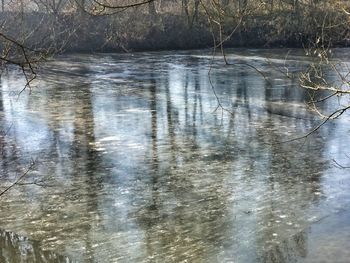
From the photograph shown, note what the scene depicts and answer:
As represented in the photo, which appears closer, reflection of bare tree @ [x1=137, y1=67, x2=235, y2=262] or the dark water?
reflection of bare tree @ [x1=137, y1=67, x2=235, y2=262]

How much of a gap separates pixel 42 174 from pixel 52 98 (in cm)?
509

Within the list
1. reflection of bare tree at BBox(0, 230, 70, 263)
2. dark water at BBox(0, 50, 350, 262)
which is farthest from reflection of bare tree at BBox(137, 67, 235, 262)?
reflection of bare tree at BBox(0, 230, 70, 263)

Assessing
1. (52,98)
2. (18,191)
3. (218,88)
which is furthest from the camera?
(218,88)

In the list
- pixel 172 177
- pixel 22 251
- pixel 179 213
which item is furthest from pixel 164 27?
pixel 22 251

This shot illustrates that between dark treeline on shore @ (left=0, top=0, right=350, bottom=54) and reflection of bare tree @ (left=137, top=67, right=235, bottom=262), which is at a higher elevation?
dark treeline on shore @ (left=0, top=0, right=350, bottom=54)

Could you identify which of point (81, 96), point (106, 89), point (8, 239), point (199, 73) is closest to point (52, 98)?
point (81, 96)

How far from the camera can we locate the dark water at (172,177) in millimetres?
4750

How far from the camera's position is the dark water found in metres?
4.75

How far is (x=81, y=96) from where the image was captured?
11.8 m

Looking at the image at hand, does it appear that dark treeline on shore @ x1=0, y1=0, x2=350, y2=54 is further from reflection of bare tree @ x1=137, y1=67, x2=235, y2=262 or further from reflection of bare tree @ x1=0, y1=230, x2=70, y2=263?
reflection of bare tree @ x1=0, y1=230, x2=70, y2=263

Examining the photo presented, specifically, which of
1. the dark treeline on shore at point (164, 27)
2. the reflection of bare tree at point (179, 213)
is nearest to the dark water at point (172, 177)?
the reflection of bare tree at point (179, 213)

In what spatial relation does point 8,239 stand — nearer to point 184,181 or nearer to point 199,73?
point 184,181

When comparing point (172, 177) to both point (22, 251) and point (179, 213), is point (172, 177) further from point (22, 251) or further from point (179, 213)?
point (22, 251)

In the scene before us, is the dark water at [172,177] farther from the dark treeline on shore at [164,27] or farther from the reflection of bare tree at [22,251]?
the dark treeline on shore at [164,27]
